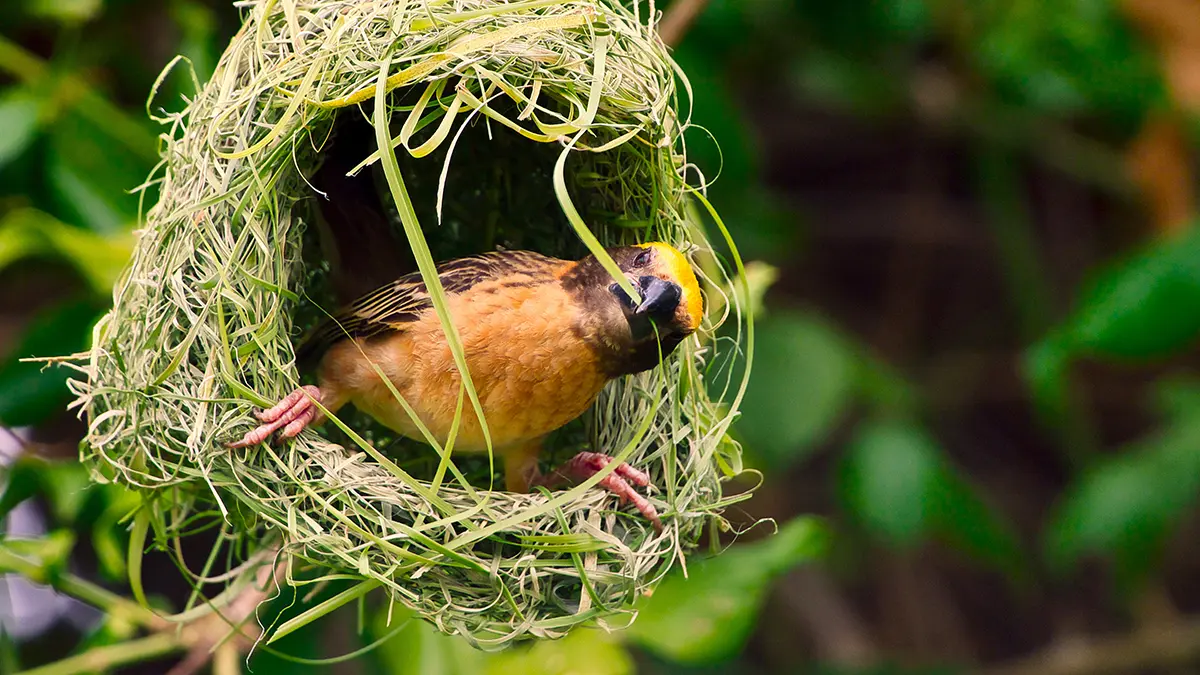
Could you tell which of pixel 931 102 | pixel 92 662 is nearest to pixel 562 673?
pixel 92 662

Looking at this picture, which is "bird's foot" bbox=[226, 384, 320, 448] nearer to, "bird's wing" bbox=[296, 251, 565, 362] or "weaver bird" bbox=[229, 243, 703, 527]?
"weaver bird" bbox=[229, 243, 703, 527]

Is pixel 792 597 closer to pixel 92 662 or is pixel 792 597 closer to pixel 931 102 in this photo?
pixel 931 102

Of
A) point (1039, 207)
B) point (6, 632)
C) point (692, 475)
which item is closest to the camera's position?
point (692, 475)

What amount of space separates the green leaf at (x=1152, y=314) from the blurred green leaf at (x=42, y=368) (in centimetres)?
210

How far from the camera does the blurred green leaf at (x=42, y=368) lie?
205 cm

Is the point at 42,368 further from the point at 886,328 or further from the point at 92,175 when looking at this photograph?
the point at 886,328

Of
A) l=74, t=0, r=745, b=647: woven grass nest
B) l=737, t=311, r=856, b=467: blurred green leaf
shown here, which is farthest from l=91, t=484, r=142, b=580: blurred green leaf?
l=737, t=311, r=856, b=467: blurred green leaf

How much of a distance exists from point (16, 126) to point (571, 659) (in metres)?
1.53

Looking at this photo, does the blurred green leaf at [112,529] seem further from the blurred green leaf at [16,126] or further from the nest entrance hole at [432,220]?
the blurred green leaf at [16,126]

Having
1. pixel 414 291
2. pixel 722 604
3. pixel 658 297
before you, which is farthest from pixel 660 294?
pixel 722 604

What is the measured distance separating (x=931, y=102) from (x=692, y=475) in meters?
2.36

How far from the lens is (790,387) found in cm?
288

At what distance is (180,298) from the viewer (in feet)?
5.21

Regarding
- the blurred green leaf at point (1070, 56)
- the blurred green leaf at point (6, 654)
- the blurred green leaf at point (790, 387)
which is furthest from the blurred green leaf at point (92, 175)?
the blurred green leaf at point (1070, 56)
